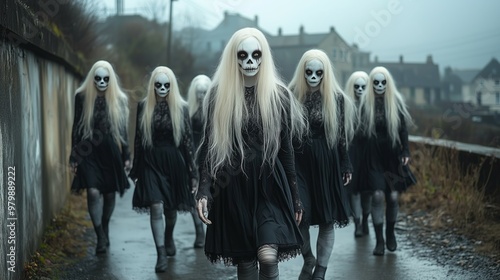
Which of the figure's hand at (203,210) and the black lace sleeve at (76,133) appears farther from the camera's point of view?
the black lace sleeve at (76,133)

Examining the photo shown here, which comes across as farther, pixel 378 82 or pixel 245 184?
pixel 378 82

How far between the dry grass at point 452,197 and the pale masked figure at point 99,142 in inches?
162

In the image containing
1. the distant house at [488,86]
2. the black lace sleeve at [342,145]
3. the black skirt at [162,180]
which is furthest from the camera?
the distant house at [488,86]

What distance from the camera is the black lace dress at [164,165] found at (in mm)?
8531

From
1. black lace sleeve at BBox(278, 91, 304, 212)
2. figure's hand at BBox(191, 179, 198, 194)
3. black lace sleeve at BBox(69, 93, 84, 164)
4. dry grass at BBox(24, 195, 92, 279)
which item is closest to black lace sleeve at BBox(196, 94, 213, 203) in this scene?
black lace sleeve at BBox(278, 91, 304, 212)

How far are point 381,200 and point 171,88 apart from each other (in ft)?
8.70

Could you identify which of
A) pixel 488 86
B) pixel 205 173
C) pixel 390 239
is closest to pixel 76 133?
pixel 390 239

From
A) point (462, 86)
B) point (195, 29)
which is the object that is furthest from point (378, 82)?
point (462, 86)

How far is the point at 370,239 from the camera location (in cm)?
1022

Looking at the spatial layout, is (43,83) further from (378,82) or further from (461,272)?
(461,272)

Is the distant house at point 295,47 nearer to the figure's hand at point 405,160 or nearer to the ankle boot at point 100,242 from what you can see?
the figure's hand at point 405,160

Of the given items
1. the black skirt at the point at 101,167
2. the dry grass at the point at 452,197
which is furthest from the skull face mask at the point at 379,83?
the black skirt at the point at 101,167

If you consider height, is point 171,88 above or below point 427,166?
above

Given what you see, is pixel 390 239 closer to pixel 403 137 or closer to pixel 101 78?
pixel 403 137
